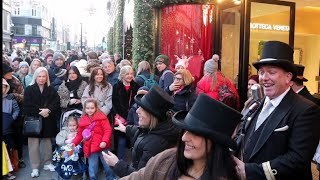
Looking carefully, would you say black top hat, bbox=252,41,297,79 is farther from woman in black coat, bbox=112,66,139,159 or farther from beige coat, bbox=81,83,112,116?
beige coat, bbox=81,83,112,116

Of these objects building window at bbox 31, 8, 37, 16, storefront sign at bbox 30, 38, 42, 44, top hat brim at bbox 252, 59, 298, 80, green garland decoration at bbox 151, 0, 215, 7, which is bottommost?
top hat brim at bbox 252, 59, 298, 80

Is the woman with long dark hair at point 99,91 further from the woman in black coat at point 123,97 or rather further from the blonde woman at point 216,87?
the blonde woman at point 216,87

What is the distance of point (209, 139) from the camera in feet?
6.91

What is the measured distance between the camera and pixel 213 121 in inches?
82.0

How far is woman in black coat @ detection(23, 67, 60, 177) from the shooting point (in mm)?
6680

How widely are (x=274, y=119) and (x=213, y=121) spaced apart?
99 cm

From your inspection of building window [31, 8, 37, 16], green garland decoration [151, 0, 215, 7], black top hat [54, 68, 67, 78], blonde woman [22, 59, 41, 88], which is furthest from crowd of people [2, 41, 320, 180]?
building window [31, 8, 37, 16]

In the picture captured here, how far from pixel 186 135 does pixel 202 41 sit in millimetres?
7916

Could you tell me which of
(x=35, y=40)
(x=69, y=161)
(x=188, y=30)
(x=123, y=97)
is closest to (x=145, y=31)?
(x=188, y=30)

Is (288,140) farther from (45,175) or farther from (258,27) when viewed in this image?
(258,27)

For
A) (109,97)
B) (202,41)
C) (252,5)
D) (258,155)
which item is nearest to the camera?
(258,155)

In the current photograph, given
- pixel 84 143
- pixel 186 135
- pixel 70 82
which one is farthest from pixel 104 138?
pixel 186 135

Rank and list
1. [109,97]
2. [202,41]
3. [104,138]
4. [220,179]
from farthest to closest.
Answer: [202,41] → [109,97] → [104,138] → [220,179]

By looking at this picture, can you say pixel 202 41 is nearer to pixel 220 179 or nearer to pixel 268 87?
pixel 268 87
